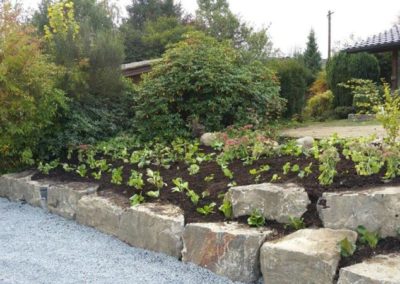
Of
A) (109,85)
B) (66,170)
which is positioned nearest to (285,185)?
(66,170)

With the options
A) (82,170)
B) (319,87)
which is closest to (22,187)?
(82,170)

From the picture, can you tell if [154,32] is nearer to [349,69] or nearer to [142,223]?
[349,69]

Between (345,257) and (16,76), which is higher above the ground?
(16,76)

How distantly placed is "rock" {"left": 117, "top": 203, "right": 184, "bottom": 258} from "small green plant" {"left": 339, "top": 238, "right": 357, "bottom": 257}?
3.75 ft

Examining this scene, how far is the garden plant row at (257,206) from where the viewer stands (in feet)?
7.81

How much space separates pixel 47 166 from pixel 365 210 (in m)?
3.77

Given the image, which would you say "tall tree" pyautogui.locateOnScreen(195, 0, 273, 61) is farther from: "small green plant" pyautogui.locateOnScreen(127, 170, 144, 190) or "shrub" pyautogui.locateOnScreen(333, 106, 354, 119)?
"small green plant" pyautogui.locateOnScreen(127, 170, 144, 190)

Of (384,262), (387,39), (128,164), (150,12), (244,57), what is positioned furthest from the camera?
(150,12)

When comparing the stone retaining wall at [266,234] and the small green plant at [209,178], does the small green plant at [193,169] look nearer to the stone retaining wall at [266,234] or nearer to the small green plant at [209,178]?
the small green plant at [209,178]

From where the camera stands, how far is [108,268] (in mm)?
2889

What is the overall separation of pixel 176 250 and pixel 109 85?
4042 millimetres

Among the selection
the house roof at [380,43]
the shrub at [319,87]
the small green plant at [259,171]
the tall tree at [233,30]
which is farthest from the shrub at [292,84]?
the small green plant at [259,171]

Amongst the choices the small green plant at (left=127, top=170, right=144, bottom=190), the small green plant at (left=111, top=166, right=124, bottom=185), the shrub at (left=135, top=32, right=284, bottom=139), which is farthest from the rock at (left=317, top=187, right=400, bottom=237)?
the shrub at (left=135, top=32, right=284, bottom=139)

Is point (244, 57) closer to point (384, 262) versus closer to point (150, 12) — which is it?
point (384, 262)
